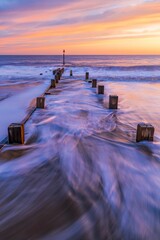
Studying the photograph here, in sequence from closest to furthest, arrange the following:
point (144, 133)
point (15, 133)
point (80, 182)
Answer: point (80, 182)
point (15, 133)
point (144, 133)

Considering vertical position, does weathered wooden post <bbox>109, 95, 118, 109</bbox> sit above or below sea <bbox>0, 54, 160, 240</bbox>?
above

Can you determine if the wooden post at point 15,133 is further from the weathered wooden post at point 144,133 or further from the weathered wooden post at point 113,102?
the weathered wooden post at point 113,102

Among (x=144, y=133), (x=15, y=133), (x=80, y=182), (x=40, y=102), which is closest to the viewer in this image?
(x=80, y=182)

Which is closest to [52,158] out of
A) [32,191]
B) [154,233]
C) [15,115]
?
[32,191]

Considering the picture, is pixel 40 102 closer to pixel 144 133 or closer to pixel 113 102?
pixel 113 102

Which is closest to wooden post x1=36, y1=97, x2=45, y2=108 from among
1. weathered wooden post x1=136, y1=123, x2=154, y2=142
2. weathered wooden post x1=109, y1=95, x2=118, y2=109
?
weathered wooden post x1=109, y1=95, x2=118, y2=109

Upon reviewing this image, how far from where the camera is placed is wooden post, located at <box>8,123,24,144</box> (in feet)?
16.5

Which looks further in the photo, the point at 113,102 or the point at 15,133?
the point at 113,102

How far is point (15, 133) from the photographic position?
201 inches

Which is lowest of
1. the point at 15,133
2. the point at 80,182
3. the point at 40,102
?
the point at 80,182

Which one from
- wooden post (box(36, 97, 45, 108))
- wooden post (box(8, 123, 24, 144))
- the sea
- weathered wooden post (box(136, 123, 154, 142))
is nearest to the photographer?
the sea

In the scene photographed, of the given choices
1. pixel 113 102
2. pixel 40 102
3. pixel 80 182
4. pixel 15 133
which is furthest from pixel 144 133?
pixel 40 102

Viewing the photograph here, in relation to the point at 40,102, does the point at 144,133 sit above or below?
below

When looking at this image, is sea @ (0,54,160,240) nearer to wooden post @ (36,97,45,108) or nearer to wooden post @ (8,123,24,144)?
wooden post @ (8,123,24,144)
